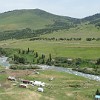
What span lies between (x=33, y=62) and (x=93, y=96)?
65.4m

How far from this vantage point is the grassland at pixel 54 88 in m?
86.5

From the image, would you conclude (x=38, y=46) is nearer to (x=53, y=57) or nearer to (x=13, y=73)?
(x=53, y=57)

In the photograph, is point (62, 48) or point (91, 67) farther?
point (62, 48)

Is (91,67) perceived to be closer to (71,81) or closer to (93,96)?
(71,81)

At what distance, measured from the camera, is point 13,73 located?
116438 millimetres

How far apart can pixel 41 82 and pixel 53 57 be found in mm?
53655

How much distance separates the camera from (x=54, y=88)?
316 feet

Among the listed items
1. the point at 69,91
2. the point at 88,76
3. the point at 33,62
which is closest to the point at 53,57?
the point at 33,62

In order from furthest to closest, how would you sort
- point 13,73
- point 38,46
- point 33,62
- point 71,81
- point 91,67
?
point 38,46 < point 33,62 < point 91,67 < point 13,73 < point 71,81

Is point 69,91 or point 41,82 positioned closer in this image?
point 69,91

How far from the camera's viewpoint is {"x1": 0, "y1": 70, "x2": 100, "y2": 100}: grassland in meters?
86.5

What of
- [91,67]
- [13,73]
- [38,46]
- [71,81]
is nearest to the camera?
[71,81]

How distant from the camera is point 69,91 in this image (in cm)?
9331

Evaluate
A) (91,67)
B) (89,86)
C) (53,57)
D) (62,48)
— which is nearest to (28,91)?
(89,86)
